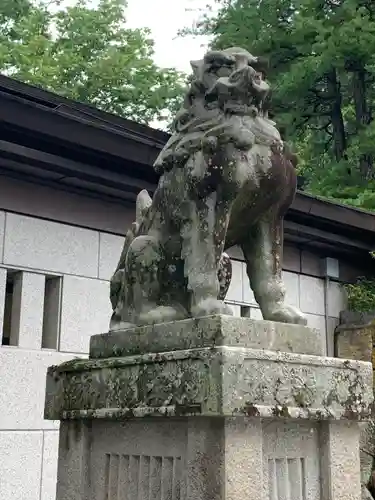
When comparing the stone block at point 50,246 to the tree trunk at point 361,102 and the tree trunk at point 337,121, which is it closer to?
the tree trunk at point 361,102

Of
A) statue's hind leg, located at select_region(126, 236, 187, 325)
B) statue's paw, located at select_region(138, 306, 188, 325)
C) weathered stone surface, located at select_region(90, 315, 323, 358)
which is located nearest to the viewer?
weathered stone surface, located at select_region(90, 315, 323, 358)

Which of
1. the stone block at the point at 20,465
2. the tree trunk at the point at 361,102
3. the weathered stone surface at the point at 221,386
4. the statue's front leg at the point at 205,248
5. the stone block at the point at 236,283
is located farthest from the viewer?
the tree trunk at the point at 361,102

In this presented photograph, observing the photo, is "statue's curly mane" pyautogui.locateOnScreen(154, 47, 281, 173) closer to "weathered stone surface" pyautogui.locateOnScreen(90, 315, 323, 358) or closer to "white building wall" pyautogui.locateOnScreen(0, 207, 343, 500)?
"weathered stone surface" pyautogui.locateOnScreen(90, 315, 323, 358)

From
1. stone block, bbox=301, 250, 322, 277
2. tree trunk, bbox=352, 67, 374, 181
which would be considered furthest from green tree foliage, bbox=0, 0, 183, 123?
stone block, bbox=301, 250, 322, 277

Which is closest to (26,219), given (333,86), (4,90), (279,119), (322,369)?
(4,90)

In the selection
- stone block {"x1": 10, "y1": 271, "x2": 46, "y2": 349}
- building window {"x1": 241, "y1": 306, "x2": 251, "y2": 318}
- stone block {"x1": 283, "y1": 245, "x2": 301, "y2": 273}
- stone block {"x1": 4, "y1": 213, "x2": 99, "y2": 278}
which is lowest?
stone block {"x1": 10, "y1": 271, "x2": 46, "y2": 349}

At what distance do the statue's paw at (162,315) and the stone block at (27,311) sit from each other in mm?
2738

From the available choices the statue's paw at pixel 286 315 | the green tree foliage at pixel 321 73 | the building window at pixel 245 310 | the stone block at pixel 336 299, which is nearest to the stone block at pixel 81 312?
the building window at pixel 245 310

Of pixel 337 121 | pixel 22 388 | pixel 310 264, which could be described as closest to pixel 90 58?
pixel 337 121

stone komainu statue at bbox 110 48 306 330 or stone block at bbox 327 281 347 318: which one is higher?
stone block at bbox 327 281 347 318

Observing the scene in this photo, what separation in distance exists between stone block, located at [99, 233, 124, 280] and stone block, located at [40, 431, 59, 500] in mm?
1477

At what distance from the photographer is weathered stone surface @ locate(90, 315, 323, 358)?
2709 mm

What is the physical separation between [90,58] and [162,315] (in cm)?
1609

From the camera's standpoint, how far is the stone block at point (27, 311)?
18.4 ft
